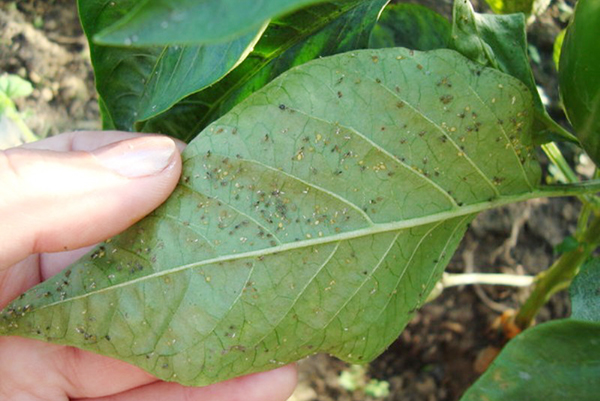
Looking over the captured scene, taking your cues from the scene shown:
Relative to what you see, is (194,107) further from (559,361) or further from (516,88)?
(559,361)

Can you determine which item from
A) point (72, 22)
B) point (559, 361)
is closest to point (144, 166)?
point (559, 361)

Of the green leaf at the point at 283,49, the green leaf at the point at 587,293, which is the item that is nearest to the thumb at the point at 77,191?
the green leaf at the point at 283,49

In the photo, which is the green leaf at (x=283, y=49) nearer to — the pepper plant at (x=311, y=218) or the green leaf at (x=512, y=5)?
the pepper plant at (x=311, y=218)

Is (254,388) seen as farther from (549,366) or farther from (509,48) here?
(509,48)

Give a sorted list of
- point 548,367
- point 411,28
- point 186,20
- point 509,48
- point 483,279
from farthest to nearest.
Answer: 1. point 483,279
2. point 411,28
3. point 509,48
4. point 548,367
5. point 186,20

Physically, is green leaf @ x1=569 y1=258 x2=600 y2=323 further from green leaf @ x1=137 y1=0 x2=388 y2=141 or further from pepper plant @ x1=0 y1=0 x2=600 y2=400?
green leaf @ x1=137 y1=0 x2=388 y2=141

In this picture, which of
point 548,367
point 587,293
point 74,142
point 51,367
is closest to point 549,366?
point 548,367
